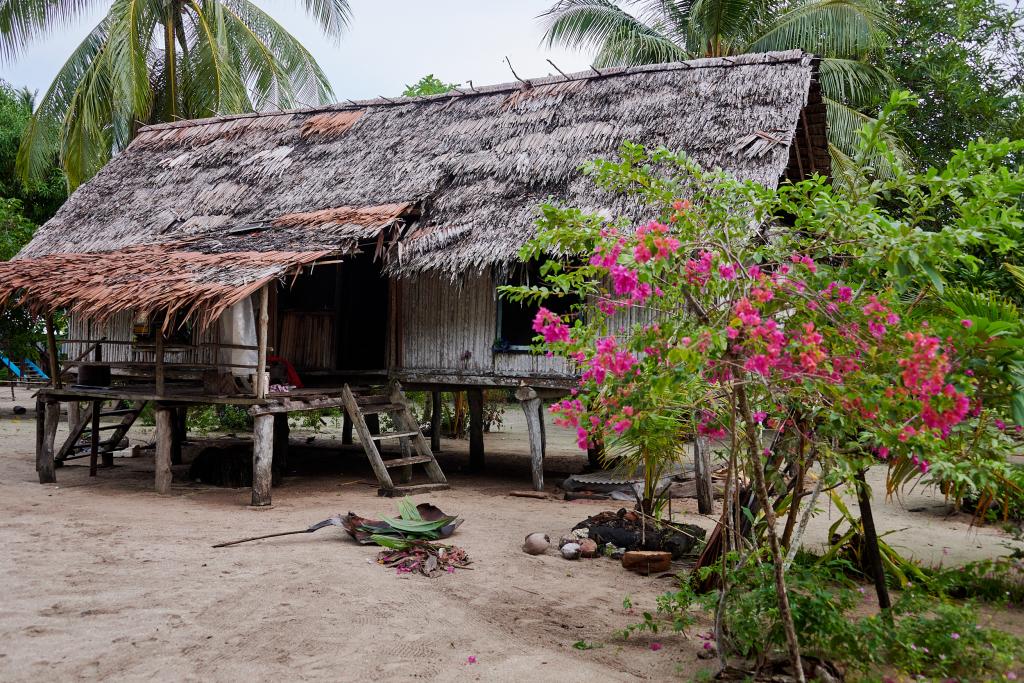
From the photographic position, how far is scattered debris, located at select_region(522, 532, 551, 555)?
688cm

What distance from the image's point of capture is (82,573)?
6.04 meters

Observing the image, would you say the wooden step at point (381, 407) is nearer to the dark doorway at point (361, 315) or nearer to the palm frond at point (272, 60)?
the dark doorway at point (361, 315)

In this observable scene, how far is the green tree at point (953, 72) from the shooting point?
15.3 m

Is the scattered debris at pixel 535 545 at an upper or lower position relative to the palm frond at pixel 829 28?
lower

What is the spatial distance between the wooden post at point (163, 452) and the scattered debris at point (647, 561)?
5.37 metres

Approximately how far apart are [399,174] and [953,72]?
10339mm

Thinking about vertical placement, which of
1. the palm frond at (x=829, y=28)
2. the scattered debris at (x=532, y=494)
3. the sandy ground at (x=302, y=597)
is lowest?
the scattered debris at (x=532, y=494)

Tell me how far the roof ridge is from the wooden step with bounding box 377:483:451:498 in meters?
5.35

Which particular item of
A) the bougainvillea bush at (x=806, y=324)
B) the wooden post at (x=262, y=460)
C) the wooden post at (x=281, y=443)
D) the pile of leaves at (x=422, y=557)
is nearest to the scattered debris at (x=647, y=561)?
the pile of leaves at (x=422, y=557)

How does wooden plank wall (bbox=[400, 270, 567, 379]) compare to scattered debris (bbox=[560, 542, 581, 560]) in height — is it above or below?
above

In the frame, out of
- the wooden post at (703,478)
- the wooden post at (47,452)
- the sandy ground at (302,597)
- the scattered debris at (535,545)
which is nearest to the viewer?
the sandy ground at (302,597)

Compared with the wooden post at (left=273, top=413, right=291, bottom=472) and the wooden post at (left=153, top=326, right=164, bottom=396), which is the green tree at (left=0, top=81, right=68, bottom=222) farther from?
the wooden post at (left=153, top=326, right=164, bottom=396)

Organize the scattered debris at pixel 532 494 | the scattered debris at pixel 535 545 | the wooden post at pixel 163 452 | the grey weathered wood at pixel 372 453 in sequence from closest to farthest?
the scattered debris at pixel 535 545, the grey weathered wood at pixel 372 453, the wooden post at pixel 163 452, the scattered debris at pixel 532 494

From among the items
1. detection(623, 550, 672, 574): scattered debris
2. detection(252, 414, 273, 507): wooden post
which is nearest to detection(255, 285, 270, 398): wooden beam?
detection(252, 414, 273, 507): wooden post
